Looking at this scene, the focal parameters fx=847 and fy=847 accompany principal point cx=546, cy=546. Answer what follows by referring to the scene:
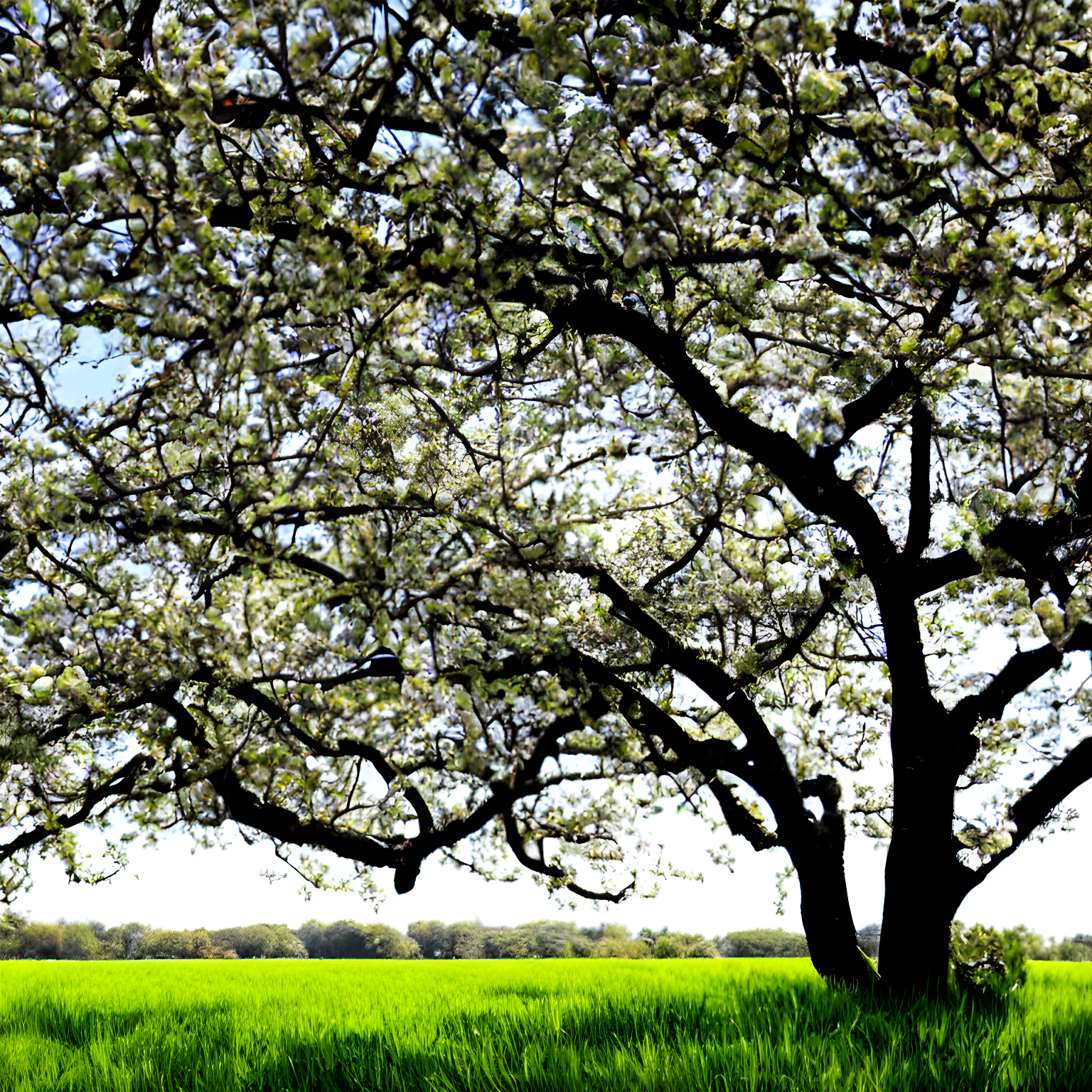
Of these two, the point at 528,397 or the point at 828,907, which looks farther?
the point at 828,907

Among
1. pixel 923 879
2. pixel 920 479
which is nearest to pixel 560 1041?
pixel 923 879

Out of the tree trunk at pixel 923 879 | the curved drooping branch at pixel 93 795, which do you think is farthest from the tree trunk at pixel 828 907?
the curved drooping branch at pixel 93 795

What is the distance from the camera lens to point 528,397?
6.56 metres

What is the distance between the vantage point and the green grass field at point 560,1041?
5438 millimetres

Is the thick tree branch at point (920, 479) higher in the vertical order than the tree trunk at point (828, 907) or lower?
higher

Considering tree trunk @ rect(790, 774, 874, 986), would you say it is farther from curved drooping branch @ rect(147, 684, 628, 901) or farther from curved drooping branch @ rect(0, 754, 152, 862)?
curved drooping branch @ rect(0, 754, 152, 862)

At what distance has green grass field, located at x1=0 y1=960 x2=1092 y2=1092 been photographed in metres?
5.44

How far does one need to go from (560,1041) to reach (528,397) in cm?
506

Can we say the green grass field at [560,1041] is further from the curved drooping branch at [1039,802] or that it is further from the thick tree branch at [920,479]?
the thick tree branch at [920,479]

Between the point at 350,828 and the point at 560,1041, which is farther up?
the point at 350,828

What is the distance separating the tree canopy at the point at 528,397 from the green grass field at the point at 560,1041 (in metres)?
1.41

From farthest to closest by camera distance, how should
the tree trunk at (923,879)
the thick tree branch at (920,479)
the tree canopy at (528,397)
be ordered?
the thick tree branch at (920,479), the tree trunk at (923,879), the tree canopy at (528,397)

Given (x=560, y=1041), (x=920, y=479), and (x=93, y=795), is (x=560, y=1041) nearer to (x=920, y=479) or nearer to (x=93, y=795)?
(x=93, y=795)

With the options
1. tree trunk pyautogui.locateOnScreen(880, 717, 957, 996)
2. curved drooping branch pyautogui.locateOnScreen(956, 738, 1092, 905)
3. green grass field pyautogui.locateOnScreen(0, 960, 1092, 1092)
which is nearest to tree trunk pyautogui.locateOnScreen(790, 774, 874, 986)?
green grass field pyautogui.locateOnScreen(0, 960, 1092, 1092)
